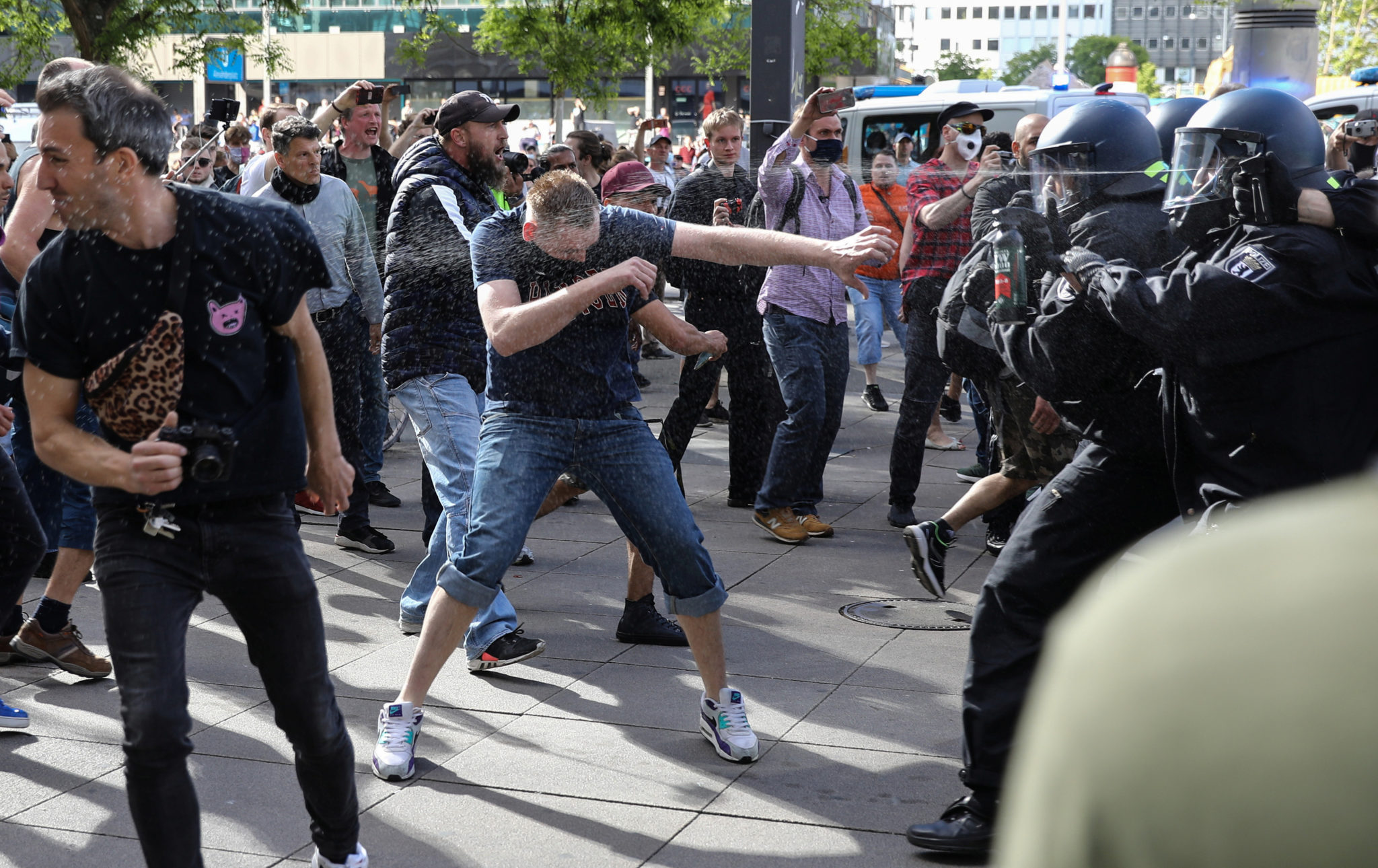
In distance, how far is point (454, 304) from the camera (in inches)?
213

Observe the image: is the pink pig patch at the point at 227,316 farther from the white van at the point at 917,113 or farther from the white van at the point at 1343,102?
the white van at the point at 917,113

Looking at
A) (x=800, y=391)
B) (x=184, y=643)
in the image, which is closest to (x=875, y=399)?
(x=800, y=391)

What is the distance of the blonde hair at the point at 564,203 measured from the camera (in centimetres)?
404

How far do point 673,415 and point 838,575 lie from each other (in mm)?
1219

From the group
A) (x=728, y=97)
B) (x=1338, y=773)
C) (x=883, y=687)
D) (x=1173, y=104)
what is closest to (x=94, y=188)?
(x=1338, y=773)

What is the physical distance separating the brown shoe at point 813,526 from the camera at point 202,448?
4.46 metres

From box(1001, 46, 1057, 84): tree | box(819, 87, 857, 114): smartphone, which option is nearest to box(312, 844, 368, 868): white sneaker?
box(819, 87, 857, 114): smartphone

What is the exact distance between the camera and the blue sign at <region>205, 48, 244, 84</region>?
1514 centimetres

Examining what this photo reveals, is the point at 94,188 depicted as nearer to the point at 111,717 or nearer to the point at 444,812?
the point at 444,812

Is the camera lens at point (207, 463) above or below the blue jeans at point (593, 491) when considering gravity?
above

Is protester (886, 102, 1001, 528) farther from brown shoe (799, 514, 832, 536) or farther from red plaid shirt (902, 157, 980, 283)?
brown shoe (799, 514, 832, 536)

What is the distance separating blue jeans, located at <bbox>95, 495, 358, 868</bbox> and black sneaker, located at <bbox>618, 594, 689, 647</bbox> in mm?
2235

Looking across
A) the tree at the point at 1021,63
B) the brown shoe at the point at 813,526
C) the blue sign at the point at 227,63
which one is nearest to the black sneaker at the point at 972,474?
the brown shoe at the point at 813,526

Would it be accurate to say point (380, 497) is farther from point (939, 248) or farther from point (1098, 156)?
point (1098, 156)
